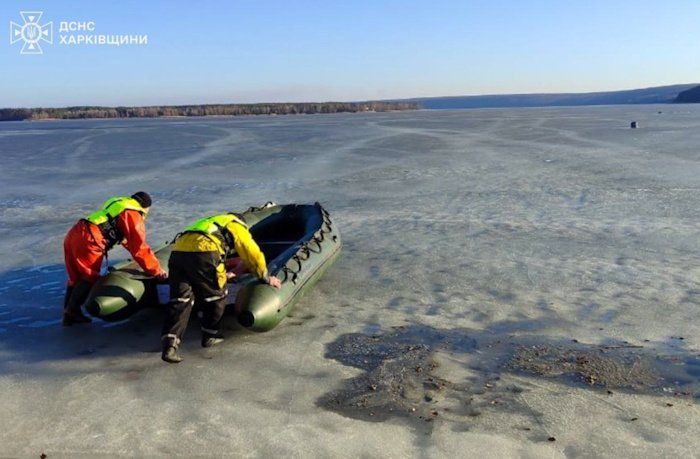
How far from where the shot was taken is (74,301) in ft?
15.1

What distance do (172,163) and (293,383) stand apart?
13.3 meters

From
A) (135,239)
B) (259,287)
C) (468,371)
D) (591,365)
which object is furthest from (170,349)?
(591,365)

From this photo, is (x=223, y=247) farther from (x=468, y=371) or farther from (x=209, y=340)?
(x=468, y=371)

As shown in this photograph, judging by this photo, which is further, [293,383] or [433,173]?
[433,173]

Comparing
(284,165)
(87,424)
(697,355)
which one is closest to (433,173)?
(284,165)

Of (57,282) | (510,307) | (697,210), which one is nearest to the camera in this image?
(510,307)

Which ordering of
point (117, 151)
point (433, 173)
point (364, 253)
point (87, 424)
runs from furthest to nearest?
1. point (117, 151)
2. point (433, 173)
3. point (364, 253)
4. point (87, 424)

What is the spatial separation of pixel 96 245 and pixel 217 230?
3.63ft

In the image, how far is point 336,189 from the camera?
11250mm

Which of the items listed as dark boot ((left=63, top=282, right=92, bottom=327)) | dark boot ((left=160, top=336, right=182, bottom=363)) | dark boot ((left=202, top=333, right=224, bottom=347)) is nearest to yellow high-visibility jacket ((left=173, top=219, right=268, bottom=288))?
dark boot ((left=202, top=333, right=224, bottom=347))

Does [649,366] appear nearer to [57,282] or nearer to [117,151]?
[57,282]

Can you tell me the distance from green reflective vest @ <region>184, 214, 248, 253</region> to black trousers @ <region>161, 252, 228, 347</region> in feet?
0.34

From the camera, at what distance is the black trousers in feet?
13.4

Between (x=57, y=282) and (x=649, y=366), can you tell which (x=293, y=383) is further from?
(x=57, y=282)
